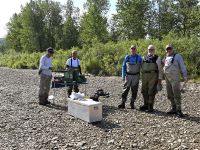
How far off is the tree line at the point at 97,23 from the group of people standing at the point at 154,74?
50.0 ft

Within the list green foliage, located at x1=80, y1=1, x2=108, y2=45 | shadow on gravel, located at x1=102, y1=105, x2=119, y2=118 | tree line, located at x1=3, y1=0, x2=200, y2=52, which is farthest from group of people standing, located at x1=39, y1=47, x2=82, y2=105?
green foliage, located at x1=80, y1=1, x2=108, y2=45

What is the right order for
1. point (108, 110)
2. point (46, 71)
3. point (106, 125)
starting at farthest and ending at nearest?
point (46, 71)
point (108, 110)
point (106, 125)

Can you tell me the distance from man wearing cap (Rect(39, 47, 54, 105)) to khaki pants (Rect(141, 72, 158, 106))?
358 centimetres

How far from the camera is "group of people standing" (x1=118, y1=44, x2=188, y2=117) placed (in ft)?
37.4

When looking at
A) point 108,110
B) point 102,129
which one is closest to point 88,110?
point 102,129

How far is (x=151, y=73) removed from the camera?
12109 millimetres

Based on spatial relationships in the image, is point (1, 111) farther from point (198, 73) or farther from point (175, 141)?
point (198, 73)

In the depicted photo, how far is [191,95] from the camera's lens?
1623 centimetres

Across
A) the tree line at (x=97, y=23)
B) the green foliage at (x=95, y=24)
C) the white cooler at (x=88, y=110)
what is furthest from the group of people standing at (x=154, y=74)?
the green foliage at (x=95, y=24)

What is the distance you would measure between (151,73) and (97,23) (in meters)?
40.2

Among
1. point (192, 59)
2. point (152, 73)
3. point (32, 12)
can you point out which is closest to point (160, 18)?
point (32, 12)

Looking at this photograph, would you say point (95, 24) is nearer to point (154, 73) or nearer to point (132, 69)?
point (132, 69)

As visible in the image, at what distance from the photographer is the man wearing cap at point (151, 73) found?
1193 centimetres

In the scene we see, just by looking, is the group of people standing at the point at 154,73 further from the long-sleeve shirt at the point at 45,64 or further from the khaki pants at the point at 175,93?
the long-sleeve shirt at the point at 45,64
